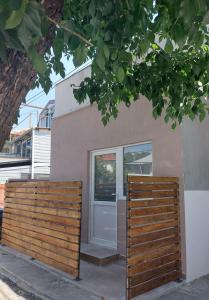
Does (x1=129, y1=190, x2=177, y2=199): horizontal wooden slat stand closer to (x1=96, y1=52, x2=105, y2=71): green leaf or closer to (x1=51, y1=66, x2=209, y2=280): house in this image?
(x1=51, y1=66, x2=209, y2=280): house

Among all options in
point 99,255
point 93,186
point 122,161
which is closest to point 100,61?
point 122,161

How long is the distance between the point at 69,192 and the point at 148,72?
2803 mm

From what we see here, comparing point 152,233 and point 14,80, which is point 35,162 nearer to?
point 152,233

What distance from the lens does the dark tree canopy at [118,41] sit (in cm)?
A: 136

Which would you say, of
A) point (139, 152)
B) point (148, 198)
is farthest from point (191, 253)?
point (139, 152)

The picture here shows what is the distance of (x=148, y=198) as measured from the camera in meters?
4.75

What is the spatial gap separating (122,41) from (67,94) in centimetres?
667

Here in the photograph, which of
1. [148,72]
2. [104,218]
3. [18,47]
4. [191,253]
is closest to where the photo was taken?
[18,47]

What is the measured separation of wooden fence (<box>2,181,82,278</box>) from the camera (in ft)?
17.4

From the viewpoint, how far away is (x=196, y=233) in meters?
5.37

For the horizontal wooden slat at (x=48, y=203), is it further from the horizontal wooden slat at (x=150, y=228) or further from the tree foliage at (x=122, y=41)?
the tree foliage at (x=122, y=41)

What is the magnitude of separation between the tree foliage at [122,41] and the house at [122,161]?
4.01 feet

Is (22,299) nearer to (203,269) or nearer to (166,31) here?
(203,269)

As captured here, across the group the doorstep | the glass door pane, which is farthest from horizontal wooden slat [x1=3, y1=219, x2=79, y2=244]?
the glass door pane
